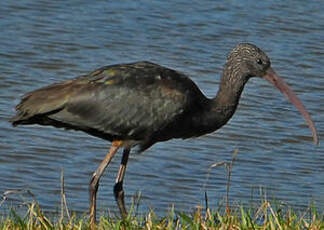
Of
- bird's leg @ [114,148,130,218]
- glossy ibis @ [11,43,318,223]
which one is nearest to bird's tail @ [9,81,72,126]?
glossy ibis @ [11,43,318,223]

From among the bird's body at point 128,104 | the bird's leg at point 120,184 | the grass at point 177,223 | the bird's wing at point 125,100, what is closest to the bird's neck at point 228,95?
the bird's body at point 128,104

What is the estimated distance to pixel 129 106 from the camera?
7.65 meters

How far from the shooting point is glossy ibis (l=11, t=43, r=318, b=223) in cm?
753

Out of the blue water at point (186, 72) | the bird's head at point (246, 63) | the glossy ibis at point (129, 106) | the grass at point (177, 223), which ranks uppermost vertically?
the bird's head at point (246, 63)

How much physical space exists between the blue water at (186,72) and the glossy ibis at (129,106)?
0.77 metres

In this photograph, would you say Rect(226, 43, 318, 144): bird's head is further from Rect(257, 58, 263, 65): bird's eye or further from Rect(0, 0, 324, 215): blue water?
Rect(0, 0, 324, 215): blue water

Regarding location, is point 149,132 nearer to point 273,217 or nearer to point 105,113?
point 105,113

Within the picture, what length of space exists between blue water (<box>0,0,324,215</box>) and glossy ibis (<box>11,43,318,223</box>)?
77 cm

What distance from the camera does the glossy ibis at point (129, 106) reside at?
296 inches

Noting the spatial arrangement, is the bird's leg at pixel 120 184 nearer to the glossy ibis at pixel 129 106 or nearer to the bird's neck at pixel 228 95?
the glossy ibis at pixel 129 106

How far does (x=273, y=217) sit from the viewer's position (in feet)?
21.5

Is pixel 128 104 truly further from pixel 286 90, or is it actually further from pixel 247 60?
pixel 286 90

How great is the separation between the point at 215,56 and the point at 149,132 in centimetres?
506

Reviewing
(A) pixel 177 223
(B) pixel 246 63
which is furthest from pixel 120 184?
(A) pixel 177 223
